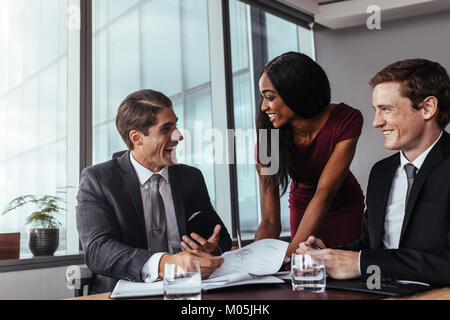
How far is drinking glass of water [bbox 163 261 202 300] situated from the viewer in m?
0.96

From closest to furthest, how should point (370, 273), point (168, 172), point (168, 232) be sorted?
1. point (370, 273)
2. point (168, 232)
3. point (168, 172)

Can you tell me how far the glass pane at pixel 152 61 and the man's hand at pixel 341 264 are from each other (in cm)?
225

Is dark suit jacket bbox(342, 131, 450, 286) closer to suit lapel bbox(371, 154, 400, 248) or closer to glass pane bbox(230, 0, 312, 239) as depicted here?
suit lapel bbox(371, 154, 400, 248)

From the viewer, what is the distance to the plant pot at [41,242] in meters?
2.74

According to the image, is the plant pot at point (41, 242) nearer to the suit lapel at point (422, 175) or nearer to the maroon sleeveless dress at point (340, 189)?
the maroon sleeveless dress at point (340, 189)

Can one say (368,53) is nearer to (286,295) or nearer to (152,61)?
(152,61)

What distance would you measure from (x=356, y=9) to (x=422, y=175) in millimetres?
3635

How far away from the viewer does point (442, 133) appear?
151 cm

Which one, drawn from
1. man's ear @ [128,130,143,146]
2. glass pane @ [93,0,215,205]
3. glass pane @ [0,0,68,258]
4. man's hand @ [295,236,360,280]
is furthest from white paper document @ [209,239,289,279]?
glass pane @ [93,0,215,205]

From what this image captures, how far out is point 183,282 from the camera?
0.96m

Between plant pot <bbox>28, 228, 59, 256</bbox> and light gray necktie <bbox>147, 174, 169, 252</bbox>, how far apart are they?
3.99ft

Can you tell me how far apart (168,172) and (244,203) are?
2337mm
